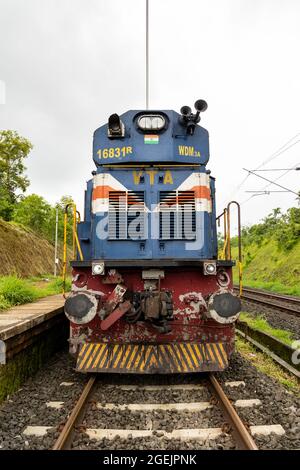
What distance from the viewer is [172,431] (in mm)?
3209

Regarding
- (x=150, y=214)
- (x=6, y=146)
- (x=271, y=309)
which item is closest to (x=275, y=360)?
(x=150, y=214)

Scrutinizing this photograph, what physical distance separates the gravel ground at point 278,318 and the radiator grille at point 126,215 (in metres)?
4.62

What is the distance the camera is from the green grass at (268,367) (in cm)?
456

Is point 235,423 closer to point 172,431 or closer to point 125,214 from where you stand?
point 172,431

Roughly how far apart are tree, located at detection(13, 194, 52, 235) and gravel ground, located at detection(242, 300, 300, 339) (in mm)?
21889

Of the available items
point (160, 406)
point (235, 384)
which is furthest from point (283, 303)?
point (160, 406)

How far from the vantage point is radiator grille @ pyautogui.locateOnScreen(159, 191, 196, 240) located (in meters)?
5.24

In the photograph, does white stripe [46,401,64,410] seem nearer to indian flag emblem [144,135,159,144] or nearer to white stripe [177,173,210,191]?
white stripe [177,173,210,191]

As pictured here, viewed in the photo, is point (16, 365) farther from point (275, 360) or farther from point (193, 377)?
point (275, 360)

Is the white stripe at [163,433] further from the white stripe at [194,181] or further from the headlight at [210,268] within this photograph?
the white stripe at [194,181]

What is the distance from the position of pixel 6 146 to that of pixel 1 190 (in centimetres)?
457

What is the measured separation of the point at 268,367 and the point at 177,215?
272 centimetres

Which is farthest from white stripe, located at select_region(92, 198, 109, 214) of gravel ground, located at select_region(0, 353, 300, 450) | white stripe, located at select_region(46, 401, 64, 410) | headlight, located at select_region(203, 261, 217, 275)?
white stripe, located at select_region(46, 401, 64, 410)

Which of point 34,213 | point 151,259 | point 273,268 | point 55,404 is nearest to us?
point 55,404
